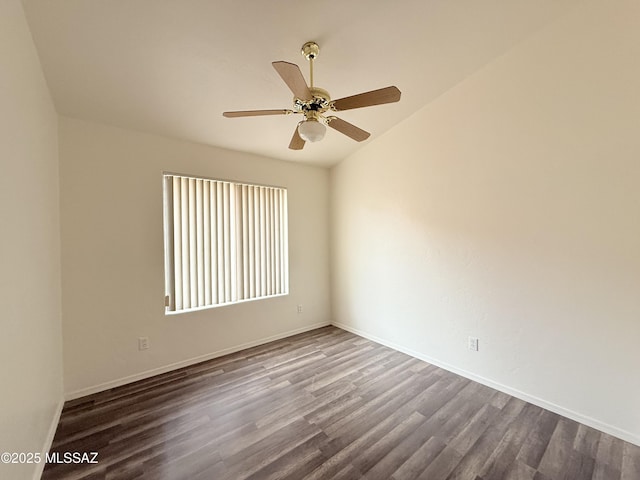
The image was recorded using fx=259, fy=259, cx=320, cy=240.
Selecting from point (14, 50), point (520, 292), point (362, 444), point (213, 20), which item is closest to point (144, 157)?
point (14, 50)

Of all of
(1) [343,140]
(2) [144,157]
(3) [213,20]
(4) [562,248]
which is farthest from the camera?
(1) [343,140]

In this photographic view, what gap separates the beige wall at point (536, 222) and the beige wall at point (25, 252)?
3.25 metres

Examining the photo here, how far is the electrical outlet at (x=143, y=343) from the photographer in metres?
2.68

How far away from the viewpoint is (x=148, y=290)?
2.73m

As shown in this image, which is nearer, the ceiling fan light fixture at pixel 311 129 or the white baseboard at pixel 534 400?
the ceiling fan light fixture at pixel 311 129

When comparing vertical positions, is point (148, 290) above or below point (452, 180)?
below

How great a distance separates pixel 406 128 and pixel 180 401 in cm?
375

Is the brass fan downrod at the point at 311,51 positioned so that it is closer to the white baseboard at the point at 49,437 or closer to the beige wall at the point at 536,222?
the beige wall at the point at 536,222

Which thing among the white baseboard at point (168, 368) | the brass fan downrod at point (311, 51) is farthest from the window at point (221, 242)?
the brass fan downrod at point (311, 51)

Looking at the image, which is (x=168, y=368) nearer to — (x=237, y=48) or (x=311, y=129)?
(x=311, y=129)

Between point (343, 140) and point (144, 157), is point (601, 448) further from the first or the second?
point (144, 157)

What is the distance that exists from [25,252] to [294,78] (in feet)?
6.02

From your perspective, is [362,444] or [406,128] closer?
[362,444]

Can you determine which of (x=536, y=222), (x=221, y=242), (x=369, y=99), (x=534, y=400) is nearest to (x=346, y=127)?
(x=369, y=99)
